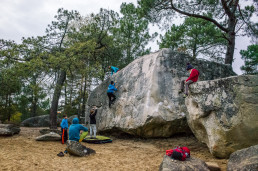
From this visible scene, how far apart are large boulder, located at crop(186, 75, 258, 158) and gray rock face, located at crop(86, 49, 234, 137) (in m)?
1.63

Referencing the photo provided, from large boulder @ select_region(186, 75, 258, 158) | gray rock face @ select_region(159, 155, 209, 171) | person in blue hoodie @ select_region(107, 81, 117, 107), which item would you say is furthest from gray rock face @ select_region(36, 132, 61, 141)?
large boulder @ select_region(186, 75, 258, 158)

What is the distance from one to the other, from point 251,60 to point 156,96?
13.4 m

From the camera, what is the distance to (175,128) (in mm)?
8039

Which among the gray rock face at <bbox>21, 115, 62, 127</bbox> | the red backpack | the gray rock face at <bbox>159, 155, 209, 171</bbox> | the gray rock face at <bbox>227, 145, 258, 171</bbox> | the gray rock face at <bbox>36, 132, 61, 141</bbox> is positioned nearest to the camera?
the gray rock face at <bbox>227, 145, 258, 171</bbox>

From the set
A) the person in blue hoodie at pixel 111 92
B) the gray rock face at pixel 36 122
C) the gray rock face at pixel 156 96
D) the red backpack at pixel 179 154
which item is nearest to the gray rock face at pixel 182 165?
the red backpack at pixel 179 154

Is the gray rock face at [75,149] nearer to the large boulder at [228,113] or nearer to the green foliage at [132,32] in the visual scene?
the large boulder at [228,113]

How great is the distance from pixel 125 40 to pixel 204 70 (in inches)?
387

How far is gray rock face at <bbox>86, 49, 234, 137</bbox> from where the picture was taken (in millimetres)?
7864

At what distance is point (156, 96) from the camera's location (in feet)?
26.4

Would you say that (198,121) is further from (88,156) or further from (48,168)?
(48,168)

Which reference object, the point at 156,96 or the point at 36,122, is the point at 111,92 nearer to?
the point at 156,96

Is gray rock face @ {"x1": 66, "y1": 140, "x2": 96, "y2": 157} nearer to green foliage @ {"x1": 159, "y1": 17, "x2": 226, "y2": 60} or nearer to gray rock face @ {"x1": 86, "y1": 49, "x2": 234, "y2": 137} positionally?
gray rock face @ {"x1": 86, "y1": 49, "x2": 234, "y2": 137}

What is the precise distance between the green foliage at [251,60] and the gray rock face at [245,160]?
1480 cm

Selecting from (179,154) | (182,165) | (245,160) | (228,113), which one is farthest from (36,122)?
(245,160)
